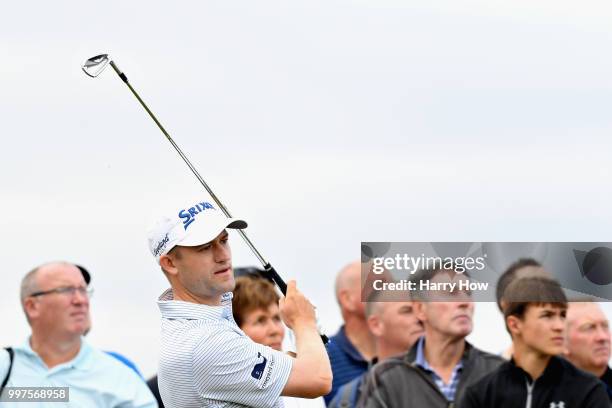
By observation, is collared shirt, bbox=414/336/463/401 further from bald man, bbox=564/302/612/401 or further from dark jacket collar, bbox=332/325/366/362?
dark jacket collar, bbox=332/325/366/362

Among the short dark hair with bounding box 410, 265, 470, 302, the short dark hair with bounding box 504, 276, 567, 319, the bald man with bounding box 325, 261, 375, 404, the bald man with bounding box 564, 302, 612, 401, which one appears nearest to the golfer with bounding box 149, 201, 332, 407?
the short dark hair with bounding box 504, 276, 567, 319

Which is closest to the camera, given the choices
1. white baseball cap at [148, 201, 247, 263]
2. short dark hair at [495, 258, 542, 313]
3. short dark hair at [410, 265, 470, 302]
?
white baseball cap at [148, 201, 247, 263]

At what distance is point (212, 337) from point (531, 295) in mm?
2633

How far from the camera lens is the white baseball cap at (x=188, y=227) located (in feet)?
19.4

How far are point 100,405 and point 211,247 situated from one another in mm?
2660

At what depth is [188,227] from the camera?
5945 mm

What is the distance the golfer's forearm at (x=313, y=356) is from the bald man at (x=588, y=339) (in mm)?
2543

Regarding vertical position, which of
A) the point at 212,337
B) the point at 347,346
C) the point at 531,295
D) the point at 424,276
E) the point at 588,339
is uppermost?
the point at 424,276

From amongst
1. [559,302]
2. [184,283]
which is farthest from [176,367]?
[559,302]

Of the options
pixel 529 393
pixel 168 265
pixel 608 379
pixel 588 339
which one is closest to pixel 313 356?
pixel 168 265

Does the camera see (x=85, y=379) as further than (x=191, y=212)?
Yes

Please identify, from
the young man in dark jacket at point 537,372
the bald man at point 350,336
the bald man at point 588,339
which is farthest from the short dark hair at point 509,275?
the bald man at point 350,336

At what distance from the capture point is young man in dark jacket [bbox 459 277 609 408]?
746cm

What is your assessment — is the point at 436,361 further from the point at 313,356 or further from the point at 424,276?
the point at 313,356
